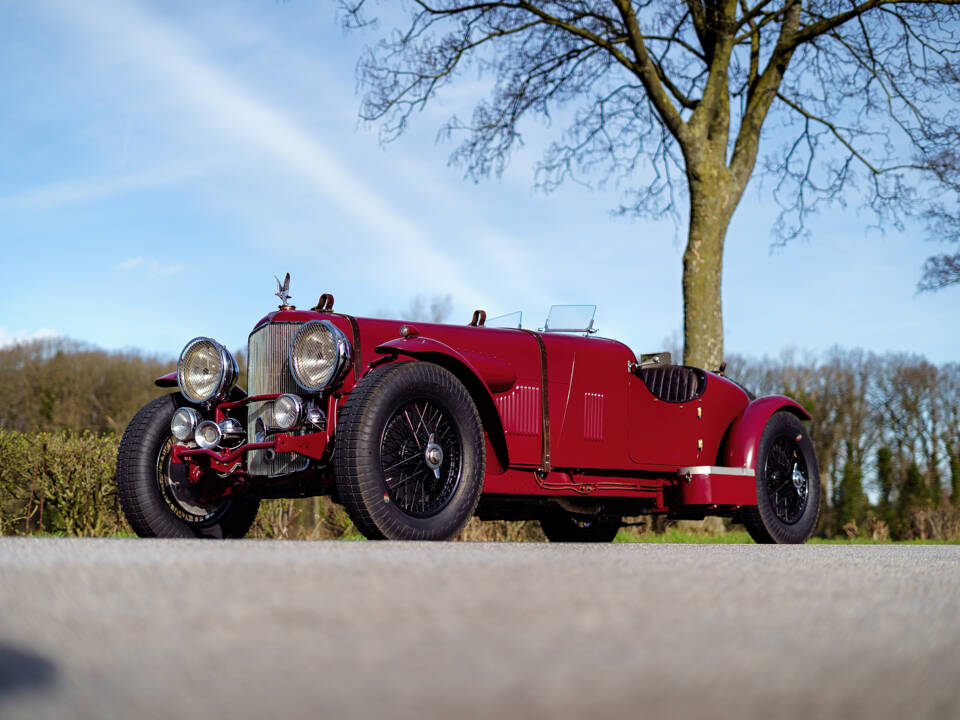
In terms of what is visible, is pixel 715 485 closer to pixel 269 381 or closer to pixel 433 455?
pixel 433 455

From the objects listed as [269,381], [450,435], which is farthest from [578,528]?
[269,381]

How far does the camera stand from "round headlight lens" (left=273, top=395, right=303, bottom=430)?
16.2 ft

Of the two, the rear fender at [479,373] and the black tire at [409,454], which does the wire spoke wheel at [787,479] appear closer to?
the rear fender at [479,373]

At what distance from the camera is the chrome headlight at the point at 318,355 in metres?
4.98

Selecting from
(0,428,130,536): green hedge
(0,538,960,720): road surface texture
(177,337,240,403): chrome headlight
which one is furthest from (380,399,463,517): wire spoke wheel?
(0,428,130,536): green hedge

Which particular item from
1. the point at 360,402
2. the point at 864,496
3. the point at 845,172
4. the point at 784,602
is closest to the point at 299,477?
the point at 360,402

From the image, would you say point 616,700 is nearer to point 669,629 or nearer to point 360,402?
point 669,629

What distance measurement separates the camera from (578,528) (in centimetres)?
773

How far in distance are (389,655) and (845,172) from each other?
14.7 meters

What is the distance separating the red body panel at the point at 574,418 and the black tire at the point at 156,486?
0.30 m

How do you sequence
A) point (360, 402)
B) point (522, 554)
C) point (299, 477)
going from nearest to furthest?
1. point (522, 554)
2. point (360, 402)
3. point (299, 477)

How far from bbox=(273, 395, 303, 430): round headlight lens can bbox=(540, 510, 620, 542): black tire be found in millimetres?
3116

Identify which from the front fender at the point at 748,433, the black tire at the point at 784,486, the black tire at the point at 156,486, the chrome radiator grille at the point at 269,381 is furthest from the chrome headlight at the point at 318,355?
the black tire at the point at 784,486

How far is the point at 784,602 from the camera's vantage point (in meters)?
2.33
